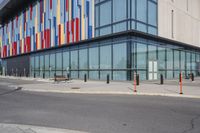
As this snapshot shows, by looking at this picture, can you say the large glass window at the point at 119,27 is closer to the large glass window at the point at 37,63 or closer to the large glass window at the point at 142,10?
the large glass window at the point at 142,10

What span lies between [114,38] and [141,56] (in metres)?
4.12

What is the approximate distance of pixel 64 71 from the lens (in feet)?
117

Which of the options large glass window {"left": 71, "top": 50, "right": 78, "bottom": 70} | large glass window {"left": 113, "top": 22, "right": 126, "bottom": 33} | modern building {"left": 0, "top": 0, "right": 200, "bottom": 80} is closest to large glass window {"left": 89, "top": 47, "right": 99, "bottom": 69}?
modern building {"left": 0, "top": 0, "right": 200, "bottom": 80}

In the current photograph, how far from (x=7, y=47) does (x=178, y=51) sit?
148ft

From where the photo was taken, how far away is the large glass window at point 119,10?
25.4 metres

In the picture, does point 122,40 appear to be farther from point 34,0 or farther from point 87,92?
point 34,0

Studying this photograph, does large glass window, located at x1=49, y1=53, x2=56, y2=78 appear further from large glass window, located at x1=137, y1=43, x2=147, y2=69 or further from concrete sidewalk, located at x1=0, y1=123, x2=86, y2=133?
concrete sidewalk, located at x1=0, y1=123, x2=86, y2=133

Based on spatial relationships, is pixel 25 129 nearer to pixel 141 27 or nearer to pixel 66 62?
pixel 141 27

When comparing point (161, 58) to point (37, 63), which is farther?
point (37, 63)

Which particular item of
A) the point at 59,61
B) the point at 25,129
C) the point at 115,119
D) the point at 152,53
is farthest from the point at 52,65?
the point at 25,129

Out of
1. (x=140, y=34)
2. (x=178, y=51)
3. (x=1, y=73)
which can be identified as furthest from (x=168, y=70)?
(x=1, y=73)

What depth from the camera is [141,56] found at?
86.2 feet

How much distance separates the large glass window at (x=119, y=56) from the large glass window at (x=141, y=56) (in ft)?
5.85

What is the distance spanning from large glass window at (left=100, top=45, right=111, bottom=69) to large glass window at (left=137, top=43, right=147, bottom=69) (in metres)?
3.85
